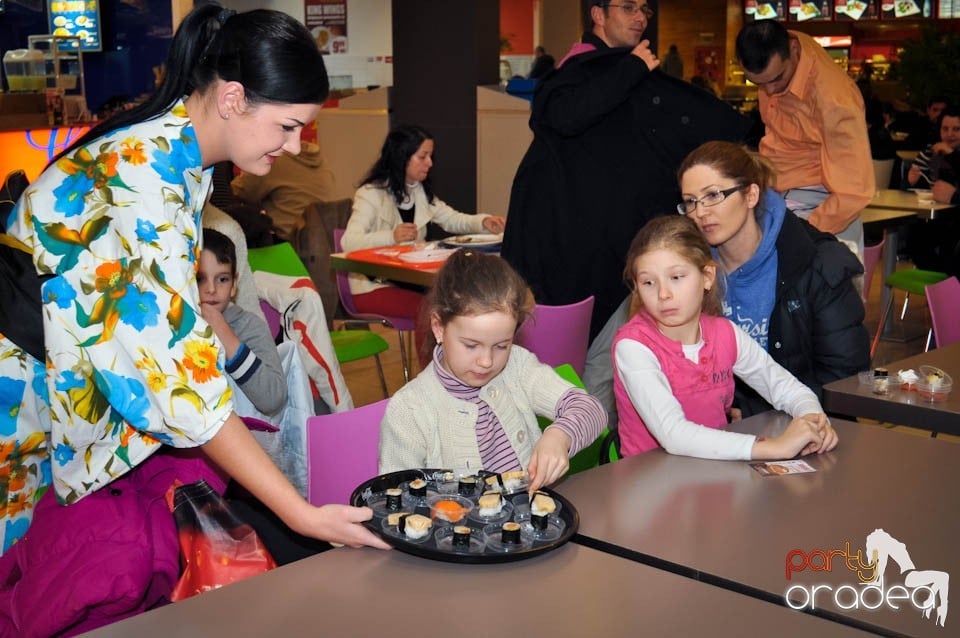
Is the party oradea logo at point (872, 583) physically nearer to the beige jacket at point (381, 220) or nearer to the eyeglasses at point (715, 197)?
the eyeglasses at point (715, 197)

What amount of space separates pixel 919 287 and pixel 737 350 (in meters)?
3.74

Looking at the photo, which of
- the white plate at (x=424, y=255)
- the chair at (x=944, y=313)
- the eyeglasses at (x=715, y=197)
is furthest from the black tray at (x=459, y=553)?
the white plate at (x=424, y=255)

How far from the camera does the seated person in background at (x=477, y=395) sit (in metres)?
2.20

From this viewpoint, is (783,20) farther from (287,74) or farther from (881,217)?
(287,74)

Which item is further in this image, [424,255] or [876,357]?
[876,357]

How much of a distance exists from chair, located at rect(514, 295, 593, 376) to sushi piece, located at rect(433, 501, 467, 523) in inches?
65.0

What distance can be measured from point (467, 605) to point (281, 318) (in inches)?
102

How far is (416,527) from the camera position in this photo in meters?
1.61

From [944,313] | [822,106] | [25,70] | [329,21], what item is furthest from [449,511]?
[329,21]

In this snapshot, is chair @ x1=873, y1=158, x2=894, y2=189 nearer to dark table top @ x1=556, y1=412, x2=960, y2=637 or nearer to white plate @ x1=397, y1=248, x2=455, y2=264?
white plate @ x1=397, y1=248, x2=455, y2=264

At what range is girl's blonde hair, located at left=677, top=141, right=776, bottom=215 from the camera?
2.82 metres

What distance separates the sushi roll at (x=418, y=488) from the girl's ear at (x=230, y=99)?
658 millimetres

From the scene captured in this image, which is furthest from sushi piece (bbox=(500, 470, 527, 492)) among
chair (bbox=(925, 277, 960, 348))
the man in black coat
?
chair (bbox=(925, 277, 960, 348))

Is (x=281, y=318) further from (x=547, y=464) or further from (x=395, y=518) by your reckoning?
(x=395, y=518)
